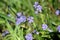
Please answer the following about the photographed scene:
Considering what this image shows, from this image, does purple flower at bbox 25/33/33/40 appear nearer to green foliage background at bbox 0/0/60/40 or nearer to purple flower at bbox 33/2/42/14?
green foliage background at bbox 0/0/60/40

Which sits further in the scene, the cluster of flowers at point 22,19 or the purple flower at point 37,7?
the purple flower at point 37,7

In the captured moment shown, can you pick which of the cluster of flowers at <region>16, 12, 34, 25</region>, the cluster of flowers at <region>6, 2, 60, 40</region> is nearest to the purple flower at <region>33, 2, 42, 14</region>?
the cluster of flowers at <region>6, 2, 60, 40</region>

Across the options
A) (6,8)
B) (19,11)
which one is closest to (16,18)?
(19,11)

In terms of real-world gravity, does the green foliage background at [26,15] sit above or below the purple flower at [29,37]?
above

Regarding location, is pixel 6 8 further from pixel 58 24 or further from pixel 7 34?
Result: pixel 58 24

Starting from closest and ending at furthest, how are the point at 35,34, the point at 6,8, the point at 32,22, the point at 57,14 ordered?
the point at 35,34 → the point at 32,22 → the point at 57,14 → the point at 6,8

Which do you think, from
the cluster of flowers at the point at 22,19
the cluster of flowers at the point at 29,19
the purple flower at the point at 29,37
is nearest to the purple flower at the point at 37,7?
the cluster of flowers at the point at 29,19

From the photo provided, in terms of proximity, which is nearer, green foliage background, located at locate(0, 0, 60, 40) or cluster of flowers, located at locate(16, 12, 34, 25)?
Answer: green foliage background, located at locate(0, 0, 60, 40)

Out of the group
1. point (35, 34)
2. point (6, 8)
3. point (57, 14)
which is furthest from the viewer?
point (6, 8)

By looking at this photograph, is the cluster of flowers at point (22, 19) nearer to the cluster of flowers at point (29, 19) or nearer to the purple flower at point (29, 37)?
the cluster of flowers at point (29, 19)

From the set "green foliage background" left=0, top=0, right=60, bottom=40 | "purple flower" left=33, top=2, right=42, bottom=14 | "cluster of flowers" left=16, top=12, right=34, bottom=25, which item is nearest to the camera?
"green foliage background" left=0, top=0, right=60, bottom=40

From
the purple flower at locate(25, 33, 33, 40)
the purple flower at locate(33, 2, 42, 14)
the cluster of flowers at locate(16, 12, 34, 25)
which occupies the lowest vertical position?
the purple flower at locate(25, 33, 33, 40)
